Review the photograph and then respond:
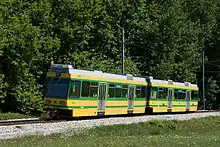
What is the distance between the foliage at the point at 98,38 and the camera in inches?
1298

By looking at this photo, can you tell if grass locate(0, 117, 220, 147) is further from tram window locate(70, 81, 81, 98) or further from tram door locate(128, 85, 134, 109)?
tram door locate(128, 85, 134, 109)

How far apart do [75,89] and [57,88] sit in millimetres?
1046

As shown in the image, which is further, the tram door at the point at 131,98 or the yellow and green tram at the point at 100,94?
the tram door at the point at 131,98

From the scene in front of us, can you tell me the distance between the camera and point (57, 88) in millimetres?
24891

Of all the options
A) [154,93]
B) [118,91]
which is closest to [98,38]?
[154,93]

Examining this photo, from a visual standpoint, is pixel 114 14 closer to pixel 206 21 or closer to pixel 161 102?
pixel 161 102

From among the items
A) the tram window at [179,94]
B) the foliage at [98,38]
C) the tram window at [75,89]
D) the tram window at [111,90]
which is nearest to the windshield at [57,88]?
the tram window at [75,89]

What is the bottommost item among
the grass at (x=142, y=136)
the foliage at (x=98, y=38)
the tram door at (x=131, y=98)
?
the grass at (x=142, y=136)

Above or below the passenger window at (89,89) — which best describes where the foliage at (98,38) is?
above

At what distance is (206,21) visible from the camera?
209ft

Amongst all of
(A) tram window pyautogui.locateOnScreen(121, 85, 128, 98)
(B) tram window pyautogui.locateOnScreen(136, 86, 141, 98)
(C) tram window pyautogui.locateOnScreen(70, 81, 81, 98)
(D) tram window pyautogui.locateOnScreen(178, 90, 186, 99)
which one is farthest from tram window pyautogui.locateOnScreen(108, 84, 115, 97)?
(D) tram window pyautogui.locateOnScreen(178, 90, 186, 99)

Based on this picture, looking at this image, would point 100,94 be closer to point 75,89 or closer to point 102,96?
point 102,96

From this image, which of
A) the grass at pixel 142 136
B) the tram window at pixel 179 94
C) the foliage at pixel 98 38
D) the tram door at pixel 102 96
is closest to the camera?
the grass at pixel 142 136

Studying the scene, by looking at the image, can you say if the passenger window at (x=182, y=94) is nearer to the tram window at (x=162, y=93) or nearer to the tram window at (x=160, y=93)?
the tram window at (x=162, y=93)
